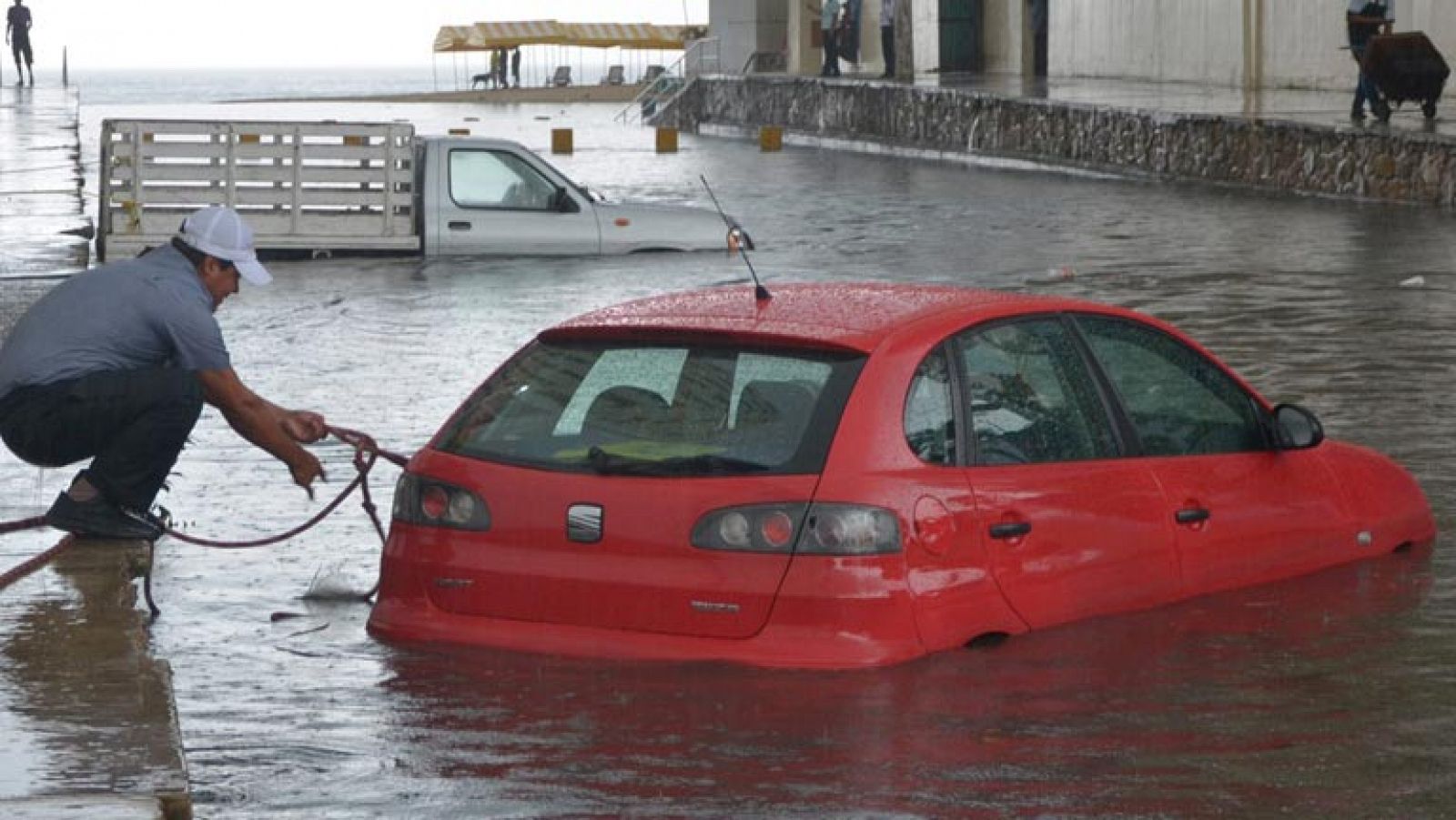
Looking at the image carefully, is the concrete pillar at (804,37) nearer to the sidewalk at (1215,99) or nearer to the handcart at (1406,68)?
the sidewalk at (1215,99)

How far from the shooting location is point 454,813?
6.67 meters

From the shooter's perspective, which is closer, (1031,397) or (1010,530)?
(1010,530)

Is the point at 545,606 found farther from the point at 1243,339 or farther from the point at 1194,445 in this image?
the point at 1243,339

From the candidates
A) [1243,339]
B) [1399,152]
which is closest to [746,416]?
[1243,339]

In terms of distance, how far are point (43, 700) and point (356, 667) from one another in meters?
1.32

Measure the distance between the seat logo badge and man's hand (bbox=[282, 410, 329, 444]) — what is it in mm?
1477

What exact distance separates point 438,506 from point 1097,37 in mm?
47001

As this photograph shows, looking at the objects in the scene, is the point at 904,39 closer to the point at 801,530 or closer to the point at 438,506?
the point at 438,506

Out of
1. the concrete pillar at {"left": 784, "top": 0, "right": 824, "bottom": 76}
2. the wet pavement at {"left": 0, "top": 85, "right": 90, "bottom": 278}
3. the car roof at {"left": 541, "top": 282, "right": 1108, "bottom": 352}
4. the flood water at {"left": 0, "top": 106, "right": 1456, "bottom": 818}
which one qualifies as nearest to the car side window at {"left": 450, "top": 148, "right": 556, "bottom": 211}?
the wet pavement at {"left": 0, "top": 85, "right": 90, "bottom": 278}

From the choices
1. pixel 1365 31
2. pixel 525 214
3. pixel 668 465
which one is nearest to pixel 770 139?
pixel 1365 31

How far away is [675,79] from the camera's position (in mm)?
67812

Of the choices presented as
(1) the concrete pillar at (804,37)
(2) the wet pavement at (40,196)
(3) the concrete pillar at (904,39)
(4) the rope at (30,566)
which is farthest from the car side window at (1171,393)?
(1) the concrete pillar at (804,37)

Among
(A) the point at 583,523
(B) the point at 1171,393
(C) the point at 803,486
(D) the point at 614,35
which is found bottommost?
(A) the point at 583,523

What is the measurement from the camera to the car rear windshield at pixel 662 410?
7.93 metres
